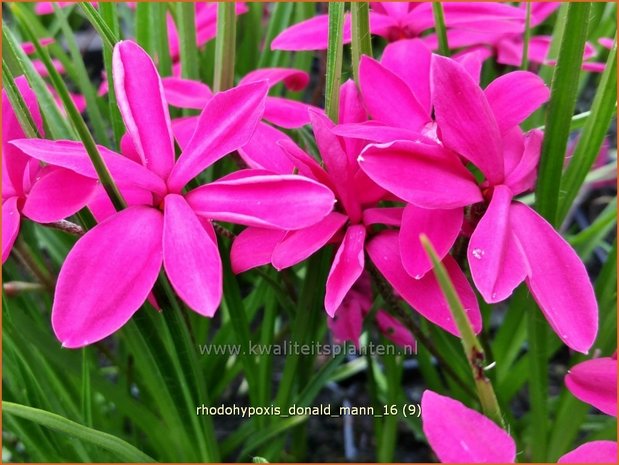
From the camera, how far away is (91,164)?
34 centimetres

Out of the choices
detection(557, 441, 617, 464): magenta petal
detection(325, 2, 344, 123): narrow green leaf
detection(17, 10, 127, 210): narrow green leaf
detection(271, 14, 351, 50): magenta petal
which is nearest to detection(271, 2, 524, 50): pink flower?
detection(271, 14, 351, 50): magenta petal

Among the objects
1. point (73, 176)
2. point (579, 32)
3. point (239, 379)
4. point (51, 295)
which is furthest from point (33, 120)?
point (239, 379)

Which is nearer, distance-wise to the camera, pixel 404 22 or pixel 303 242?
pixel 303 242

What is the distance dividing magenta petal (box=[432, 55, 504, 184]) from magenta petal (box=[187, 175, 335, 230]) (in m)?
0.07

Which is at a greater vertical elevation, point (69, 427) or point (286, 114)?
point (286, 114)

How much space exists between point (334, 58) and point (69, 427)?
9.9 inches

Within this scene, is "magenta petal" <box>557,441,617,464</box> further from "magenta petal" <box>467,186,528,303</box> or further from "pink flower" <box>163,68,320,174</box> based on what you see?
"pink flower" <box>163,68,320,174</box>

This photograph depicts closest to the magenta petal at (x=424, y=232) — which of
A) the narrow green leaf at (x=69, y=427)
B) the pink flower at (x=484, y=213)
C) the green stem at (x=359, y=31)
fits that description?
the pink flower at (x=484, y=213)

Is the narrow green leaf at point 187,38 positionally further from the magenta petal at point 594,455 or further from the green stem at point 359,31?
the magenta petal at point 594,455

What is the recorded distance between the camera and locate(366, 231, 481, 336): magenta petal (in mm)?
345

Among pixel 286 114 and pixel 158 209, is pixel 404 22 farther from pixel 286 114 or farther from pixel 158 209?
pixel 158 209

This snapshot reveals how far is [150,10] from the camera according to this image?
1.91 ft

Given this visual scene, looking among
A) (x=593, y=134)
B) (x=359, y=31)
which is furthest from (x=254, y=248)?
(x=593, y=134)

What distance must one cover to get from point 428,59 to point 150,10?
0.27 m
